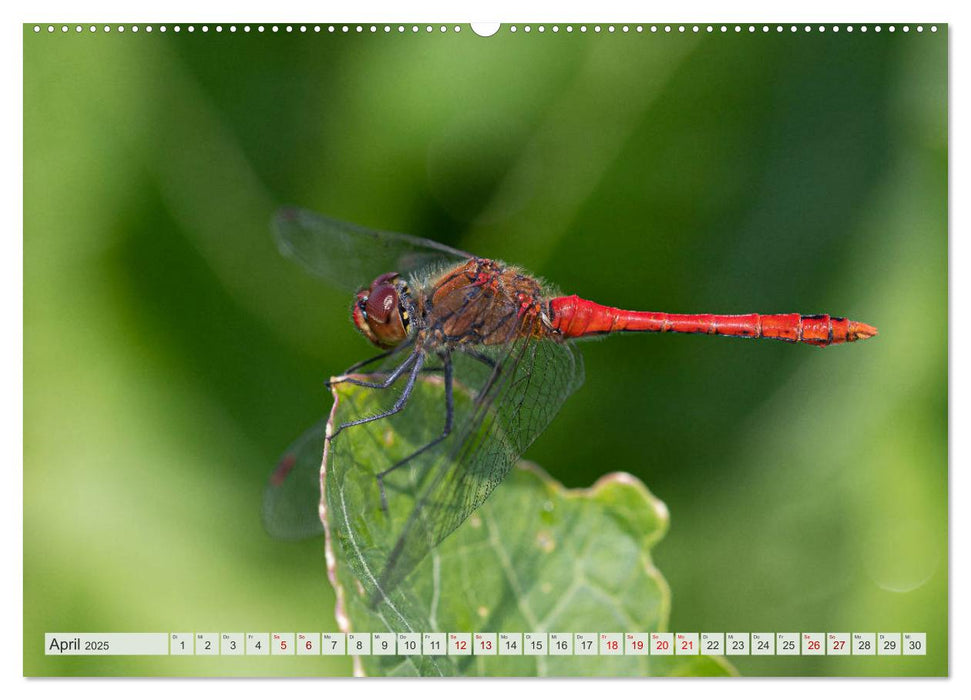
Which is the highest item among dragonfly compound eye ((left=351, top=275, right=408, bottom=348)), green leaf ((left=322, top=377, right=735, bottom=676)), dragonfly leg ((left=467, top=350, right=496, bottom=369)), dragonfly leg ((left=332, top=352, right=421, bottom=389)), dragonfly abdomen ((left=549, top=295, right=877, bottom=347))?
dragonfly abdomen ((left=549, top=295, right=877, bottom=347))

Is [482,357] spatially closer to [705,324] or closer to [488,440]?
[488,440]

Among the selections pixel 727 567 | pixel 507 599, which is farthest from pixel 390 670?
pixel 727 567

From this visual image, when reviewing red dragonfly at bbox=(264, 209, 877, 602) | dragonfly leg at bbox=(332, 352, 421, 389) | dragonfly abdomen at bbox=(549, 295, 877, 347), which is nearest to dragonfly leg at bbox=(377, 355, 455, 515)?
red dragonfly at bbox=(264, 209, 877, 602)

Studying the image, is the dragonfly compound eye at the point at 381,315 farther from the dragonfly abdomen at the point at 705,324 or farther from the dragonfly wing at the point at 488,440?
the dragonfly abdomen at the point at 705,324

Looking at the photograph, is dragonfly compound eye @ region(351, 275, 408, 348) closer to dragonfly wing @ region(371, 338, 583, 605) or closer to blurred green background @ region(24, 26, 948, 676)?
dragonfly wing @ region(371, 338, 583, 605)

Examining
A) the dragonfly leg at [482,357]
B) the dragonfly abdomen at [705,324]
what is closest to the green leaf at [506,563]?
the dragonfly leg at [482,357]

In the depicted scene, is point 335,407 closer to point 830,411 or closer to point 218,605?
point 218,605

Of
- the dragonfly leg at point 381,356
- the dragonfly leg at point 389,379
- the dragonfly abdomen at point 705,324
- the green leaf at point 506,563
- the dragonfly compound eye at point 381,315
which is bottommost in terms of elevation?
the green leaf at point 506,563

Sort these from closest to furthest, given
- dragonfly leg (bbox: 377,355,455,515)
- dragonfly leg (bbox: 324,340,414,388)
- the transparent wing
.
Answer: dragonfly leg (bbox: 377,355,455,515)
dragonfly leg (bbox: 324,340,414,388)
the transparent wing

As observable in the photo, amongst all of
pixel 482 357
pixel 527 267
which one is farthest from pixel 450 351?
pixel 527 267
